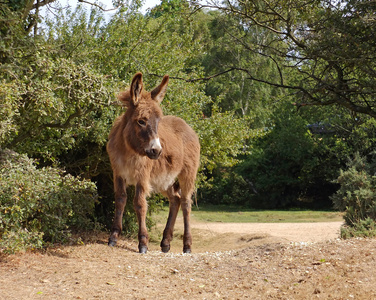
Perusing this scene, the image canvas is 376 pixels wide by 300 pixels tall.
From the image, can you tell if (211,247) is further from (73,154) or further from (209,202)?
(209,202)

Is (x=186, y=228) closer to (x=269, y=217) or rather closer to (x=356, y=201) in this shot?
(x=356, y=201)

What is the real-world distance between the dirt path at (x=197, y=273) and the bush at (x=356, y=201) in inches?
47.5

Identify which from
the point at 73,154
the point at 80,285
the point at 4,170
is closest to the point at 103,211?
the point at 73,154

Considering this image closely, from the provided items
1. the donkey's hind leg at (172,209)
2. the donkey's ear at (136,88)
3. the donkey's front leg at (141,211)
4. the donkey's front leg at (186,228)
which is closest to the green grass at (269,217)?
the donkey's hind leg at (172,209)

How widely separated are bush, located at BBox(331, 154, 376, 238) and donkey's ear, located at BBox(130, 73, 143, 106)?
4.49 m

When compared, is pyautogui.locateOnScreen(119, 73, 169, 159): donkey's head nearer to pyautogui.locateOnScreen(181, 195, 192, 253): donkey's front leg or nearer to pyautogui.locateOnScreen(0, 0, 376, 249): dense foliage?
pyautogui.locateOnScreen(0, 0, 376, 249): dense foliage

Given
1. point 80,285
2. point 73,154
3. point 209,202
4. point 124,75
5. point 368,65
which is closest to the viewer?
point 80,285

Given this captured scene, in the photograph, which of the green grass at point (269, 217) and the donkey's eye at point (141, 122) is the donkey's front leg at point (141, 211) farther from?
the green grass at point (269, 217)

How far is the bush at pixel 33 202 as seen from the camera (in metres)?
6.84

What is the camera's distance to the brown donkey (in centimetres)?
793

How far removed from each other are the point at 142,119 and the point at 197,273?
253 centimetres

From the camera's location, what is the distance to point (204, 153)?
510 inches

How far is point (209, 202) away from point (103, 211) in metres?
19.1

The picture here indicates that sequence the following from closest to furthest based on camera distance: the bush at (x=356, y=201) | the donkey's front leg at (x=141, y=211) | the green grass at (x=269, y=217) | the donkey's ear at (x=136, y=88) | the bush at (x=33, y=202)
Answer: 1. the bush at (x=33, y=202)
2. the donkey's ear at (x=136, y=88)
3. the donkey's front leg at (x=141, y=211)
4. the bush at (x=356, y=201)
5. the green grass at (x=269, y=217)
